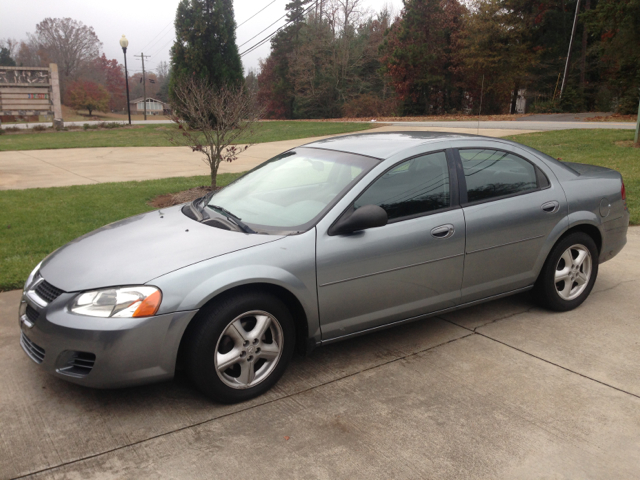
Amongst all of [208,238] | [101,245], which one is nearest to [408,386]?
[208,238]

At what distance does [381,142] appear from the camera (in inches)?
161

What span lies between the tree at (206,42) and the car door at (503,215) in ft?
86.4

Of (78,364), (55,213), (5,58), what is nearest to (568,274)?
(78,364)

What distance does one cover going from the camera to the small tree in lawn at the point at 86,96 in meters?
72.9

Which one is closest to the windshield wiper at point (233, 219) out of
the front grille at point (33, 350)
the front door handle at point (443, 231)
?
the front door handle at point (443, 231)

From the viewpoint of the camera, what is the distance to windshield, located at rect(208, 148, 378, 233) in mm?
3541

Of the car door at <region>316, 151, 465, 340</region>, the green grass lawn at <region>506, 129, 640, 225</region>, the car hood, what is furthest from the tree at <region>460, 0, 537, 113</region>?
the car hood

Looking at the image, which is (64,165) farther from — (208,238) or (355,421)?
(355,421)

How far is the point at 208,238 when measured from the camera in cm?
333

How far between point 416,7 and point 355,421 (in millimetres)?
38294

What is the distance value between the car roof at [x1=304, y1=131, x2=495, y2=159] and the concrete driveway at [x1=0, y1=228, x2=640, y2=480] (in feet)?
4.59

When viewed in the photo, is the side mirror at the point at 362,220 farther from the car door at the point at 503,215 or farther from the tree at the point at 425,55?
the tree at the point at 425,55

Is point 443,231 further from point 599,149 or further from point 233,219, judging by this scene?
point 599,149

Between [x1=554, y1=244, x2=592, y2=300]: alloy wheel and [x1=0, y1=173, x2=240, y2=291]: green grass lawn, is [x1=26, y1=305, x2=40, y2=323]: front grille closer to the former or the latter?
[x1=0, y1=173, x2=240, y2=291]: green grass lawn
